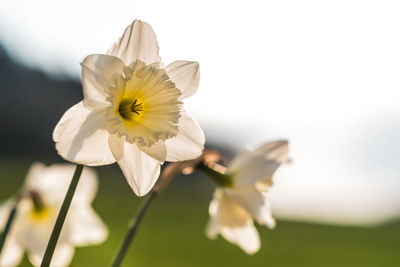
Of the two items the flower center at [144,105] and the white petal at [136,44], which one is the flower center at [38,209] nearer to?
the flower center at [144,105]

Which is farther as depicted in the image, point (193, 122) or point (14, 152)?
point (14, 152)

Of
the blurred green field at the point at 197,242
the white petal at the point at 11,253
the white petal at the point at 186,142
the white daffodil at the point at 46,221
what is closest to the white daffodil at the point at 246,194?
the white petal at the point at 186,142

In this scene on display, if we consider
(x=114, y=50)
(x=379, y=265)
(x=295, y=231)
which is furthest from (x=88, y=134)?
(x=295, y=231)

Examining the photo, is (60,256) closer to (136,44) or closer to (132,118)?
(132,118)

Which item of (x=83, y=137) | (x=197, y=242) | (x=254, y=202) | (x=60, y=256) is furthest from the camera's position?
(x=197, y=242)

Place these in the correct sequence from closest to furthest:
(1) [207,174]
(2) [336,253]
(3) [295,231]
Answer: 1. (1) [207,174]
2. (2) [336,253]
3. (3) [295,231]

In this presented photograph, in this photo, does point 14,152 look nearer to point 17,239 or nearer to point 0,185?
point 0,185

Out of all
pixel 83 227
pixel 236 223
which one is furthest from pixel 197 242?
pixel 236 223
